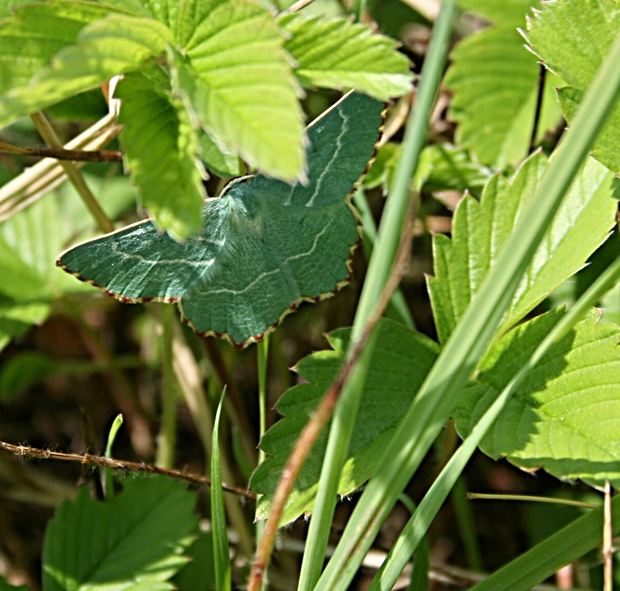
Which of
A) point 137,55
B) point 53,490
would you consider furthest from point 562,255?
point 53,490

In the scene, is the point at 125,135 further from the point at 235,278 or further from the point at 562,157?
the point at 562,157

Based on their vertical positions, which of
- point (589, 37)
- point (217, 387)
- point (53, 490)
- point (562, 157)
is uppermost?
point (589, 37)

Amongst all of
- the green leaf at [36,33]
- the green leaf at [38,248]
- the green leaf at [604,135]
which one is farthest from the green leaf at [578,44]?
the green leaf at [38,248]

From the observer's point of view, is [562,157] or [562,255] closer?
[562,157]

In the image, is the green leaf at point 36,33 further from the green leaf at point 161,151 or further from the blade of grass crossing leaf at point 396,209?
the blade of grass crossing leaf at point 396,209

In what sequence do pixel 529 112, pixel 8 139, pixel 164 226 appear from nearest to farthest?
pixel 164 226, pixel 529 112, pixel 8 139

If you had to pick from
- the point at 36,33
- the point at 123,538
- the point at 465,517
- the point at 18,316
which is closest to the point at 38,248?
the point at 18,316

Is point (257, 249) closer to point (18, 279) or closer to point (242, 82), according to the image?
point (242, 82)
